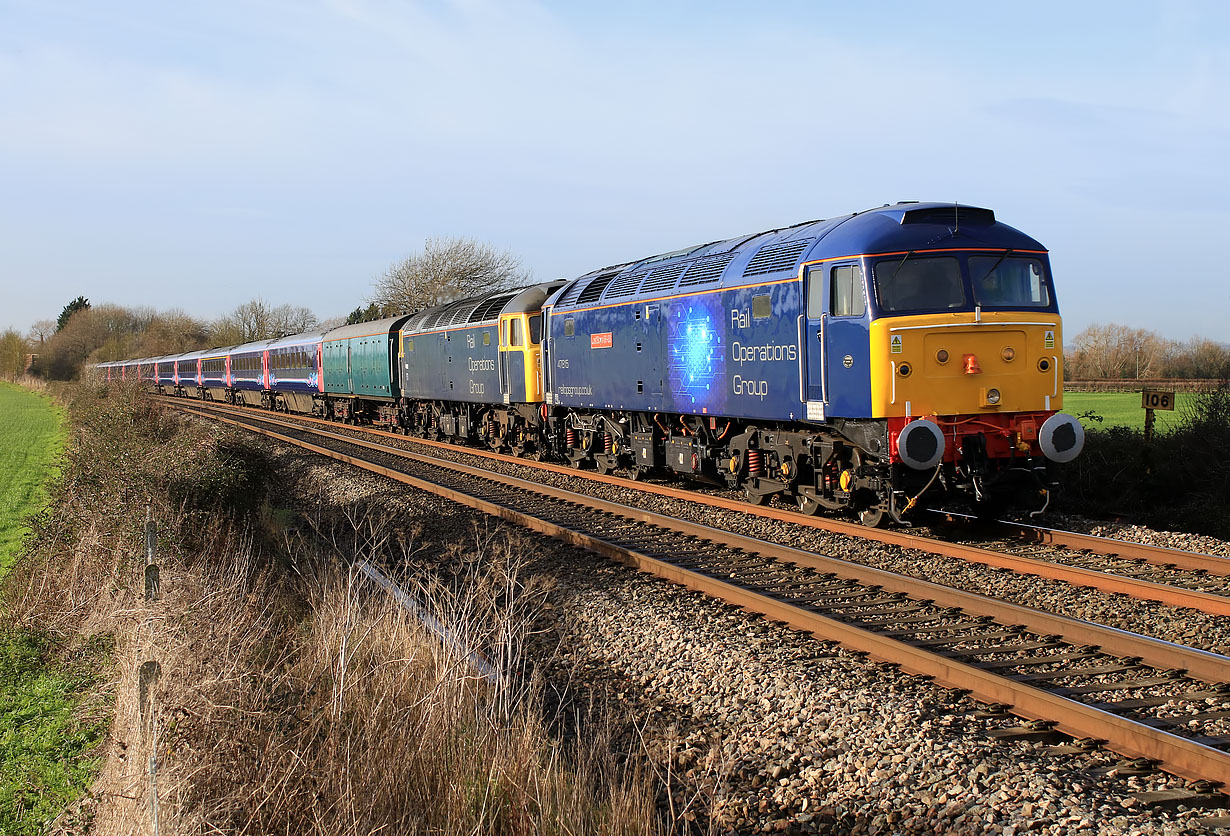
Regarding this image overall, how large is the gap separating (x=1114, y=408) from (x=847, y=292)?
2434 centimetres

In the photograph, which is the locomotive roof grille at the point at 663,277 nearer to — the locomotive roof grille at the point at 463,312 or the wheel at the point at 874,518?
the wheel at the point at 874,518

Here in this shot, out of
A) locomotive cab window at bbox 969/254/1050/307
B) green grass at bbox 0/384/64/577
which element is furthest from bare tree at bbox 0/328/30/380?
locomotive cab window at bbox 969/254/1050/307

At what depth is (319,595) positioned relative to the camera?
7770 mm

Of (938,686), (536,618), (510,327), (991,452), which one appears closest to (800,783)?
(938,686)

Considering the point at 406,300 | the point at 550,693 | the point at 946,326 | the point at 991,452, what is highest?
the point at 406,300

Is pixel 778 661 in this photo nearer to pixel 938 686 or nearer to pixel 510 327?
pixel 938 686

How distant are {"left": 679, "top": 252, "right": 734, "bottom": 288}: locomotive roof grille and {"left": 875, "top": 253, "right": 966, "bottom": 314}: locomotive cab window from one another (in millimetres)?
3184

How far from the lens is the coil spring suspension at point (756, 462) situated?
12477mm

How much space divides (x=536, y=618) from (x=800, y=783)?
355cm

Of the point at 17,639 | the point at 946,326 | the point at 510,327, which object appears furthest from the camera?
the point at 510,327

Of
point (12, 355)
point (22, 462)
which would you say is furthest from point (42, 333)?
point (22, 462)

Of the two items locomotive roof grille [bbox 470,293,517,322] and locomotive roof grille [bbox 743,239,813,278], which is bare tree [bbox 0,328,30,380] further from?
A: locomotive roof grille [bbox 743,239,813,278]

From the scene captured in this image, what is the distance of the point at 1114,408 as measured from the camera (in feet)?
98.3

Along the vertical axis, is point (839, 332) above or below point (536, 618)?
above
